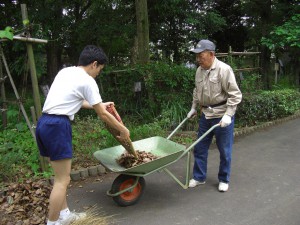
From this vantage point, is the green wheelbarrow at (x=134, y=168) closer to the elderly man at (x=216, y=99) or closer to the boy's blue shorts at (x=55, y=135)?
the elderly man at (x=216, y=99)

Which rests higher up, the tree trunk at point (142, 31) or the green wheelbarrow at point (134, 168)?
the tree trunk at point (142, 31)

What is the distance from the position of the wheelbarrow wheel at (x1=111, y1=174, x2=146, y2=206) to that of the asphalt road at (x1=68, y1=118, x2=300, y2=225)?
0.08 meters

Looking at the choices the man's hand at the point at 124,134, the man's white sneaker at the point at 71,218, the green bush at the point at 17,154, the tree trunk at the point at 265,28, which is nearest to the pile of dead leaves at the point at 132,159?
the man's hand at the point at 124,134

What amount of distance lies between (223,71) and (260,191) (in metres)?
1.74

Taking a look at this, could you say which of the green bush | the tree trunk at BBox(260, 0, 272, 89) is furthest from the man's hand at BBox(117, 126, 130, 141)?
the tree trunk at BBox(260, 0, 272, 89)

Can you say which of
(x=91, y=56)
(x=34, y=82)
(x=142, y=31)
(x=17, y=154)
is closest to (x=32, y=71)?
(x=34, y=82)

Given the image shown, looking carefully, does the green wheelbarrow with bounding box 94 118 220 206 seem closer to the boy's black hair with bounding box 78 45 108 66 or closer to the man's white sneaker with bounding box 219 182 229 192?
the man's white sneaker with bounding box 219 182 229 192

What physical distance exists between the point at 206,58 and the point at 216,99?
0.54m

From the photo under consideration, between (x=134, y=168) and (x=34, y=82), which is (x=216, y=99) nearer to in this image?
(x=134, y=168)

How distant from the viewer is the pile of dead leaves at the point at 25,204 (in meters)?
3.34

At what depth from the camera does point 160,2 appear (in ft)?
37.4

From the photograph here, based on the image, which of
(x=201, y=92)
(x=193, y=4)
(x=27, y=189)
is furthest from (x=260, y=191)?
(x=193, y=4)

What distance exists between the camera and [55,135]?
2996mm

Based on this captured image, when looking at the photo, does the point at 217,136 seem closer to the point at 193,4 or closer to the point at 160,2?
the point at 160,2
